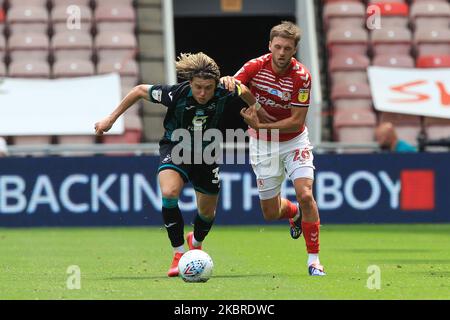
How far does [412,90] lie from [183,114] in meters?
9.03

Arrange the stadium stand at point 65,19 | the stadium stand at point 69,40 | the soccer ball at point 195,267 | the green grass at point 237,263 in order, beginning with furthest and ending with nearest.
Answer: the stadium stand at point 65,19 → the stadium stand at point 69,40 → the soccer ball at point 195,267 → the green grass at point 237,263

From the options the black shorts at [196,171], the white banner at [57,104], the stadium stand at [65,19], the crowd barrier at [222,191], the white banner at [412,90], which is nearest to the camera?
the black shorts at [196,171]

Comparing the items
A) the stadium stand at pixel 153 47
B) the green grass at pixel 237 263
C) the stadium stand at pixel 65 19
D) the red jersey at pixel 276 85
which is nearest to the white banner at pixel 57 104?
the stadium stand at pixel 153 47

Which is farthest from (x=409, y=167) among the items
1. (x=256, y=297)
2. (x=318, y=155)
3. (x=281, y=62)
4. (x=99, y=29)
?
(x=256, y=297)

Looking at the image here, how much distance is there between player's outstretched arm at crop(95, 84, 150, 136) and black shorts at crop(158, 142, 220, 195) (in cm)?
48

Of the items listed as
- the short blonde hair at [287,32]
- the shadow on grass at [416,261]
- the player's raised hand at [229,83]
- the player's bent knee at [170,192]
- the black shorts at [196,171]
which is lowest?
the shadow on grass at [416,261]

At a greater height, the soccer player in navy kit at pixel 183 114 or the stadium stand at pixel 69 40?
the stadium stand at pixel 69 40

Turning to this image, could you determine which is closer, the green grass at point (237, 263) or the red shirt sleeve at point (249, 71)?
the green grass at point (237, 263)

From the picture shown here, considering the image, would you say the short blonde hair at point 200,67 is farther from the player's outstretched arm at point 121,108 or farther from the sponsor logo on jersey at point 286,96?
the sponsor logo on jersey at point 286,96

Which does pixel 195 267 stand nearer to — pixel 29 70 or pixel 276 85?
pixel 276 85

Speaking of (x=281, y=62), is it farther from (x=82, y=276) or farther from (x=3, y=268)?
(x=3, y=268)

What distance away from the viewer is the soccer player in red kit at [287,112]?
9773 millimetres

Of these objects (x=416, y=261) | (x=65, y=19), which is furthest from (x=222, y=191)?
(x=416, y=261)

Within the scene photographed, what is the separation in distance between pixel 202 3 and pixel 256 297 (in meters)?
12.7
